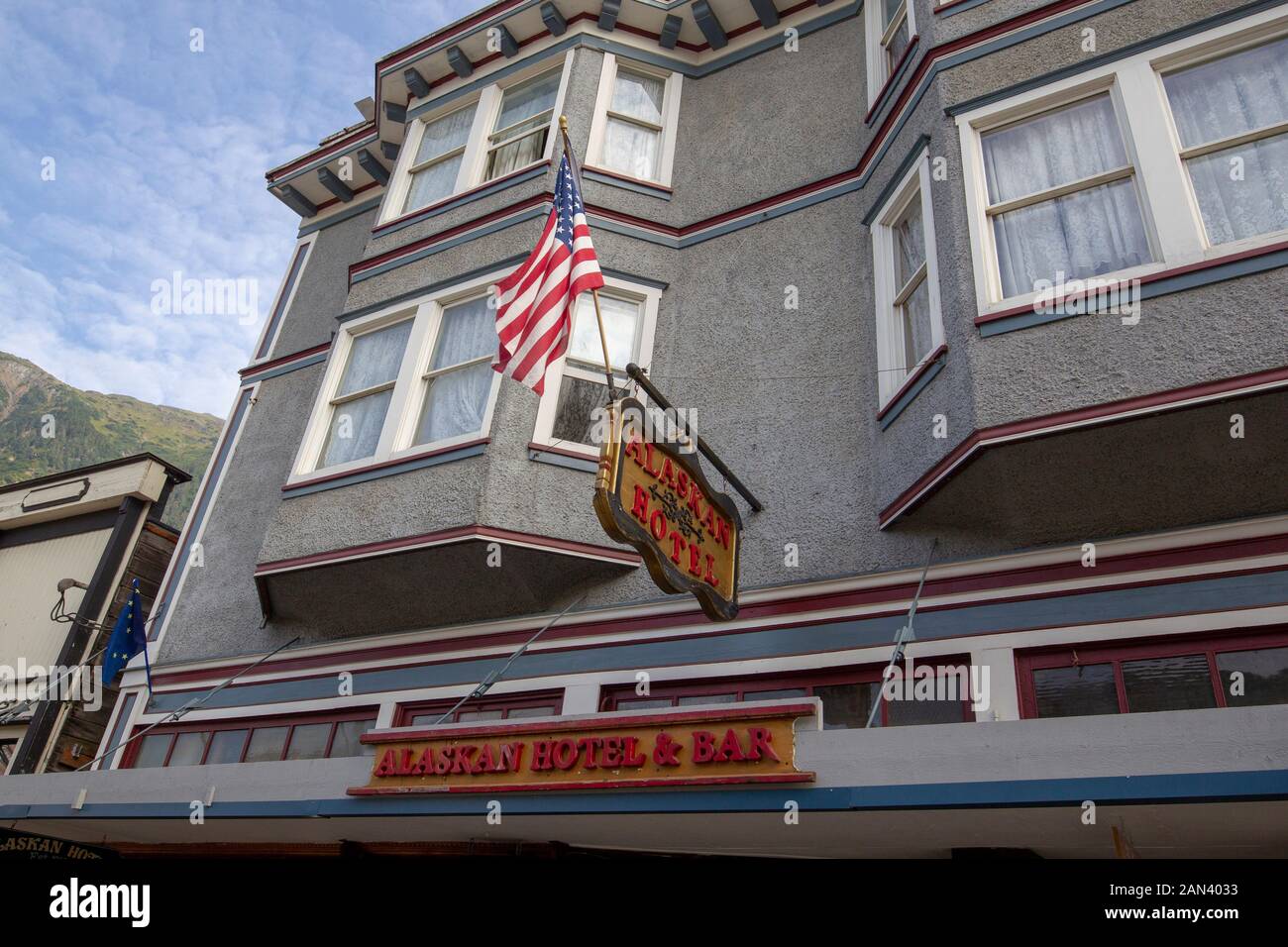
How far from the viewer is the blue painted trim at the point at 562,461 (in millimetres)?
8500

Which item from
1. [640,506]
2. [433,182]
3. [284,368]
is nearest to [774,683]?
[640,506]

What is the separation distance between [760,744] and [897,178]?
5.47 meters

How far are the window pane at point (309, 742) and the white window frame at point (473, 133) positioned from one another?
19.8ft

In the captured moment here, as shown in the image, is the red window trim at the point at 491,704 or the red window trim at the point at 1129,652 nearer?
the red window trim at the point at 1129,652

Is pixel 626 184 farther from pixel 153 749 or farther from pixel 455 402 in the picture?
pixel 153 749

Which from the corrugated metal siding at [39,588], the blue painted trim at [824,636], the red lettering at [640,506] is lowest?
the blue painted trim at [824,636]

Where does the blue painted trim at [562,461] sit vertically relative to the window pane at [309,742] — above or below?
above

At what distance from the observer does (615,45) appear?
11.7 meters

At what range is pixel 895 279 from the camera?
27.1 ft

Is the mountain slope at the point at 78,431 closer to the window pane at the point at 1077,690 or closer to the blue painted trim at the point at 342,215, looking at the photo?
the blue painted trim at the point at 342,215

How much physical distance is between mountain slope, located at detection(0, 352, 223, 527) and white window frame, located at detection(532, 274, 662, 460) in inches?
1615

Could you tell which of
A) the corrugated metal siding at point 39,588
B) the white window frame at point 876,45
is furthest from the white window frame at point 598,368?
the corrugated metal siding at point 39,588

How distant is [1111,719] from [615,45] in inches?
398
